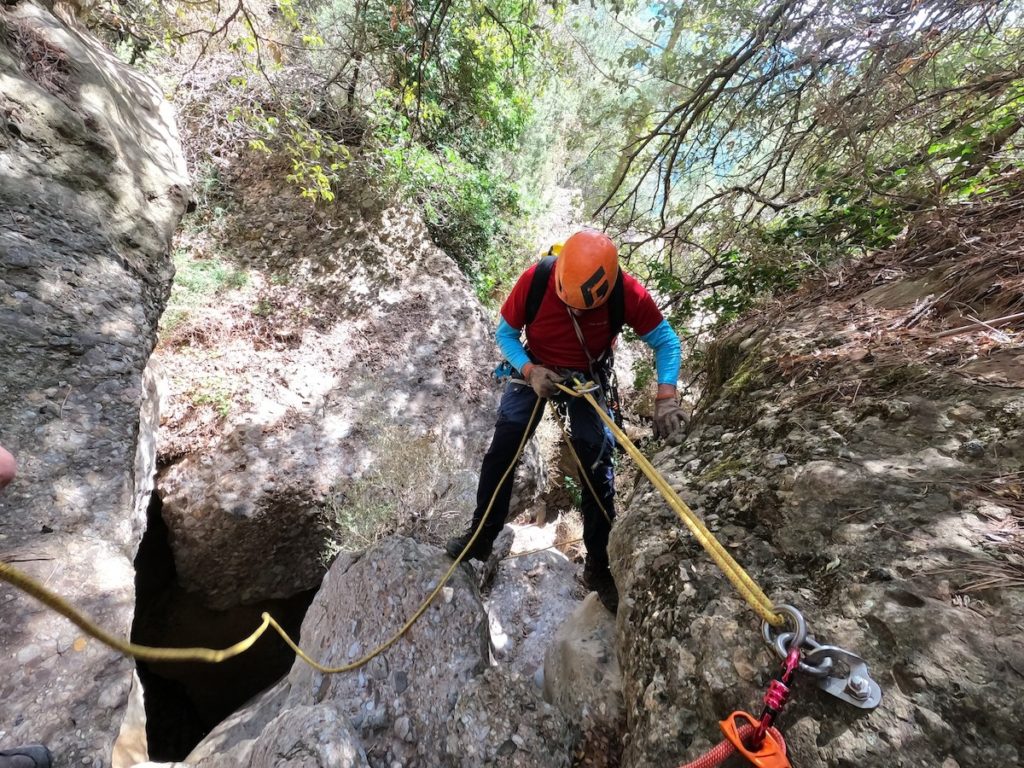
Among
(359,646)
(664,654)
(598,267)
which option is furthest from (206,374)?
(664,654)

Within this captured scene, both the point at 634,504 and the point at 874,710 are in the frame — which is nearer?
the point at 874,710

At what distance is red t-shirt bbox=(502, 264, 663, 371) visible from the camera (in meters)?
2.64

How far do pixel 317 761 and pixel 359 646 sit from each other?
803mm

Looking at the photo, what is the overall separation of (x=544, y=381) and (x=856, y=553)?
1.58 m

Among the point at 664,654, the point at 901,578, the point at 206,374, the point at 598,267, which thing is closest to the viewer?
the point at 901,578

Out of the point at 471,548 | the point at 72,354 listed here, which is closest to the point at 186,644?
the point at 72,354

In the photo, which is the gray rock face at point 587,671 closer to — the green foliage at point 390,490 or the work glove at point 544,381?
the work glove at point 544,381

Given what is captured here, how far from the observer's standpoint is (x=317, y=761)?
1.88 metres

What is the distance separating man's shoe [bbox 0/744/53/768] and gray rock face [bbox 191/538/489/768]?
0.77 metres

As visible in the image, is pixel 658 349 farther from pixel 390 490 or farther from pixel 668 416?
pixel 390 490

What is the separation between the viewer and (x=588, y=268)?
2365 millimetres

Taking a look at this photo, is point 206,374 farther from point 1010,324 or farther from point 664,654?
point 1010,324

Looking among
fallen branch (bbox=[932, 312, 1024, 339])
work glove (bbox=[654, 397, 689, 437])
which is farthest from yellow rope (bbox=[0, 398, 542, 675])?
fallen branch (bbox=[932, 312, 1024, 339])

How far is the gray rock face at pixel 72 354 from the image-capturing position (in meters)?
2.00
